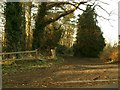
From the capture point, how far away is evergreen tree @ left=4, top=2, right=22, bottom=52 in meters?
25.4

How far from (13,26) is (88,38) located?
19.8m

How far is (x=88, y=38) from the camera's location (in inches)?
1736

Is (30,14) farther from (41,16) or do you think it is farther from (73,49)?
(73,49)

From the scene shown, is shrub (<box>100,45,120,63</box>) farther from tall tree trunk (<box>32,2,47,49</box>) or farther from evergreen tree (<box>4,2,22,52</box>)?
tall tree trunk (<box>32,2,47,49</box>)

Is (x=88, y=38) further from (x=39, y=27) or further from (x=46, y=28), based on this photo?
(x=39, y=27)

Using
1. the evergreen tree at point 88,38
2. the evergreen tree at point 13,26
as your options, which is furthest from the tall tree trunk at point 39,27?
the evergreen tree at point 88,38

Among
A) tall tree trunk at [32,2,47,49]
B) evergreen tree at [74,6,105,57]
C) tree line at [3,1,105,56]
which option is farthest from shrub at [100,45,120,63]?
evergreen tree at [74,6,105,57]

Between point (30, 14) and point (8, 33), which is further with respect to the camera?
point (30, 14)

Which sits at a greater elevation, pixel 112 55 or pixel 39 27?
pixel 39 27

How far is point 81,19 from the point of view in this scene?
46.8 metres

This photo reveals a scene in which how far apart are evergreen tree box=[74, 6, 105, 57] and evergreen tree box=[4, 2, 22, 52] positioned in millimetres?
19352

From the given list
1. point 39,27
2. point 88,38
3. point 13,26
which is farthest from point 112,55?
point 88,38

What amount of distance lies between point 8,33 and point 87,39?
67.9 ft

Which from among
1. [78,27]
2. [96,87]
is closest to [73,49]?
[78,27]
